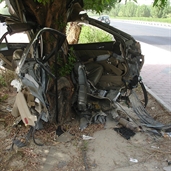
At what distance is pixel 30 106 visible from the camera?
12.5 feet

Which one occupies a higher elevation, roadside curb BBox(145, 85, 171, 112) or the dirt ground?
the dirt ground

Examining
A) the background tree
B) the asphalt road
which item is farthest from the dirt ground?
the background tree

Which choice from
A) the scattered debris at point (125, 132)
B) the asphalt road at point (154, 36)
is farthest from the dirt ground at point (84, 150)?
the asphalt road at point (154, 36)

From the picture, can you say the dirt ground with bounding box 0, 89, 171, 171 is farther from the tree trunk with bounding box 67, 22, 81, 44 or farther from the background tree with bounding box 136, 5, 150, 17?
the background tree with bounding box 136, 5, 150, 17

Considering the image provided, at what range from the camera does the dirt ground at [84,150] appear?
338 centimetres

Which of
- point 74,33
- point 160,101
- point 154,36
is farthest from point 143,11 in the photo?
point 160,101

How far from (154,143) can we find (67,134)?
1.57 m

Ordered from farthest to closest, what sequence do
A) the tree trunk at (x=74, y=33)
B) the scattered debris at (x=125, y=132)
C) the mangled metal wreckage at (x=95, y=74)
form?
the tree trunk at (x=74, y=33), the scattered debris at (x=125, y=132), the mangled metal wreckage at (x=95, y=74)

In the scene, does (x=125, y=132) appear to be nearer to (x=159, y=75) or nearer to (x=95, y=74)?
(x=95, y=74)

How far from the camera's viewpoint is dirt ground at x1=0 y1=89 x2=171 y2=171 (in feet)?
11.1

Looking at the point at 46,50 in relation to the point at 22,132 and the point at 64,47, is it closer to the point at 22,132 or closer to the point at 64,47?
the point at 64,47

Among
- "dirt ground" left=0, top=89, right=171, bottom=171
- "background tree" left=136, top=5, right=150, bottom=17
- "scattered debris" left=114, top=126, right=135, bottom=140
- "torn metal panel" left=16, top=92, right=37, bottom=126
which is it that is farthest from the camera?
"background tree" left=136, top=5, right=150, bottom=17

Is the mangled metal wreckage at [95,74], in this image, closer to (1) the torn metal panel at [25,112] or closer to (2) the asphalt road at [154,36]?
(1) the torn metal panel at [25,112]

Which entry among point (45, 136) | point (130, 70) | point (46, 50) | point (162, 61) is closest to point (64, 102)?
point (45, 136)
